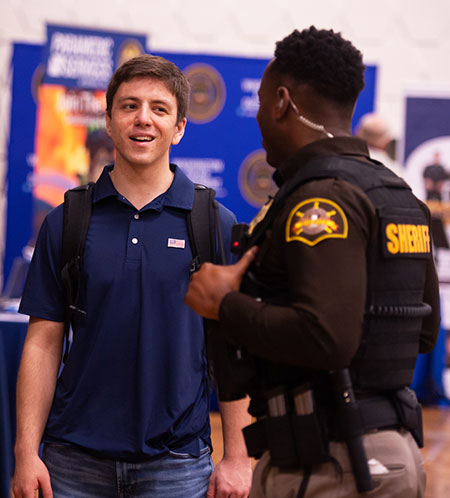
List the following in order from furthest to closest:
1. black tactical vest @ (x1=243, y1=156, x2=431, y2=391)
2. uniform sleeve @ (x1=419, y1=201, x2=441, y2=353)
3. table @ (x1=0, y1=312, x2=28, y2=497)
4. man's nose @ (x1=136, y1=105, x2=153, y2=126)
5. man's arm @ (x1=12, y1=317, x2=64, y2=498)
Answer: table @ (x1=0, y1=312, x2=28, y2=497) < man's nose @ (x1=136, y1=105, x2=153, y2=126) < man's arm @ (x1=12, y1=317, x2=64, y2=498) < uniform sleeve @ (x1=419, y1=201, x2=441, y2=353) < black tactical vest @ (x1=243, y1=156, x2=431, y2=391)

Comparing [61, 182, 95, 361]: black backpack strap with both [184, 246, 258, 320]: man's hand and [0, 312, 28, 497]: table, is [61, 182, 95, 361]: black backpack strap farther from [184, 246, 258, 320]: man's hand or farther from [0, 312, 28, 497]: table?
[0, 312, 28, 497]: table

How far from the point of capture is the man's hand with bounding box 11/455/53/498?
1.60 metres

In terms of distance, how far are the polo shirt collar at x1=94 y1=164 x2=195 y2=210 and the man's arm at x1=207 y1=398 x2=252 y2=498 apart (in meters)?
0.46

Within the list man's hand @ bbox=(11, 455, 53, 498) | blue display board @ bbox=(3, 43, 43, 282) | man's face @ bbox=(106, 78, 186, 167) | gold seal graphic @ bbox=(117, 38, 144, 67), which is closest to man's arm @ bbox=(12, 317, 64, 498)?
man's hand @ bbox=(11, 455, 53, 498)

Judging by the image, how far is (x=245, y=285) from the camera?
52.7 inches

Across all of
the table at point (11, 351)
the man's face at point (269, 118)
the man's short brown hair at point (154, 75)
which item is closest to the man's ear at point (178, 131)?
the man's short brown hair at point (154, 75)

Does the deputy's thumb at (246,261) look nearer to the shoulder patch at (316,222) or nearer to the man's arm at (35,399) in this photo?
the shoulder patch at (316,222)

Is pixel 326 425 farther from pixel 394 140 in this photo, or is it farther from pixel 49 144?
pixel 394 140

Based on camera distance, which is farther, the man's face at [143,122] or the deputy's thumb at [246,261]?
the man's face at [143,122]

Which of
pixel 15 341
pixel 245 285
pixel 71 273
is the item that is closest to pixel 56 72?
pixel 15 341

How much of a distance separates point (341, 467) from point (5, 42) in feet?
20.6

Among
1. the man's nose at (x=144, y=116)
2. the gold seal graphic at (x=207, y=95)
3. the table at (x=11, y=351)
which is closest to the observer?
the man's nose at (x=144, y=116)

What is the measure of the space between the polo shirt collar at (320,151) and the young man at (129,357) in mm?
407

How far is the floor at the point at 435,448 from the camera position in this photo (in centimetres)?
384
